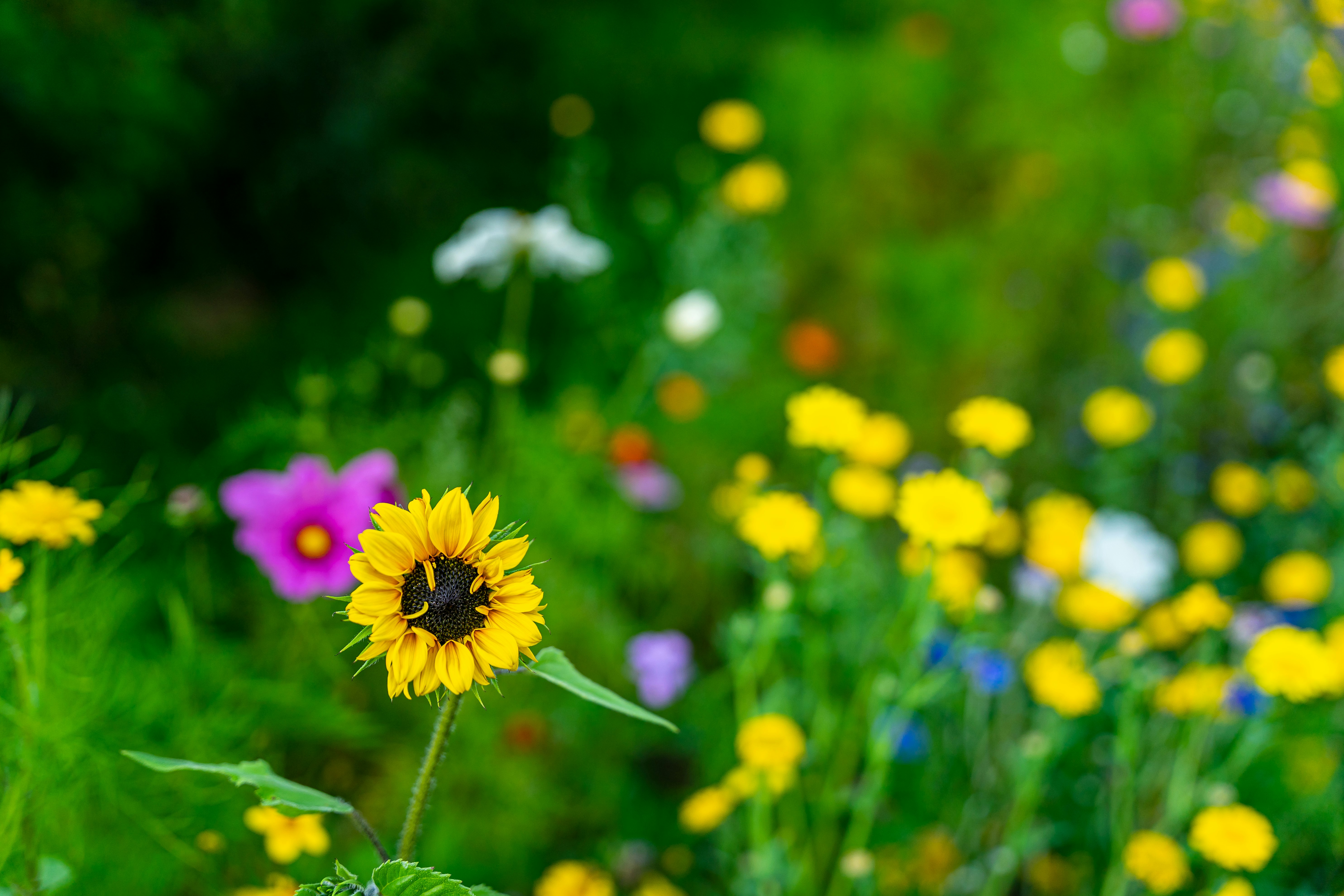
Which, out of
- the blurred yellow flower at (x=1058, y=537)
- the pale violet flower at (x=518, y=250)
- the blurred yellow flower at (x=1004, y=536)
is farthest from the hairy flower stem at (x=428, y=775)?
the blurred yellow flower at (x=1004, y=536)

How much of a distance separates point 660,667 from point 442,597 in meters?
0.91

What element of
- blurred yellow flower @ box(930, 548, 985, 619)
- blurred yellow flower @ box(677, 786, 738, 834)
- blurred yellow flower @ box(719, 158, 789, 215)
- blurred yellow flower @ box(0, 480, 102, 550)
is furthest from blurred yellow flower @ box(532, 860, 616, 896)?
blurred yellow flower @ box(719, 158, 789, 215)

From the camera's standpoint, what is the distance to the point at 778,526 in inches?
41.0

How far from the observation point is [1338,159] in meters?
2.36

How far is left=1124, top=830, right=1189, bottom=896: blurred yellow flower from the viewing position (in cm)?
105

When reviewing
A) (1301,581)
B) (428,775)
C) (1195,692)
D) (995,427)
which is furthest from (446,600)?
(1301,581)

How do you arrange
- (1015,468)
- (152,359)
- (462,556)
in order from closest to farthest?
(462,556) < (152,359) < (1015,468)

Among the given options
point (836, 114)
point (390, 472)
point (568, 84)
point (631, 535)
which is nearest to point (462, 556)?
point (390, 472)

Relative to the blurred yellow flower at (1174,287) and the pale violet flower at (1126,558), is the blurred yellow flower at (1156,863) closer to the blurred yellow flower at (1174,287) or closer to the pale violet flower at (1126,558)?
the pale violet flower at (1126,558)

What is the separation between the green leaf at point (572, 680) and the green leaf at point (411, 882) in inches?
4.9

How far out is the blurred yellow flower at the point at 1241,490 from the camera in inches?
69.3

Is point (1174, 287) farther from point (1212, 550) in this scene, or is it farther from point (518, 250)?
point (518, 250)

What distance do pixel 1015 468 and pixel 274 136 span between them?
5.67ft

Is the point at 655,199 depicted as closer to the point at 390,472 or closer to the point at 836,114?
the point at 836,114
